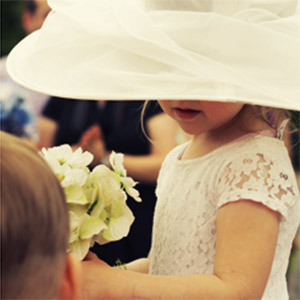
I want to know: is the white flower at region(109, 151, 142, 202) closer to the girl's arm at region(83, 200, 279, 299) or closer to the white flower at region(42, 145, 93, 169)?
the white flower at region(42, 145, 93, 169)

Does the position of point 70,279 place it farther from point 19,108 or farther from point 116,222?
point 19,108

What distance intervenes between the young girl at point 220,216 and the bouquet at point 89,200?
0.09 metres

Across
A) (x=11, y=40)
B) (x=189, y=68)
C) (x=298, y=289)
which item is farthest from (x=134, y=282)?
(x=11, y=40)

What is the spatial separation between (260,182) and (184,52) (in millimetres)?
441

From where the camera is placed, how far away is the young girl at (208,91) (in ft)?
5.98

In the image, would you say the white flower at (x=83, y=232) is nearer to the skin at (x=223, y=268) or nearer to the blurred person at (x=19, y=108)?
the skin at (x=223, y=268)

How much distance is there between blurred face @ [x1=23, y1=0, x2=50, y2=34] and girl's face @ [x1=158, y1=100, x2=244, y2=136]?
7.16 feet

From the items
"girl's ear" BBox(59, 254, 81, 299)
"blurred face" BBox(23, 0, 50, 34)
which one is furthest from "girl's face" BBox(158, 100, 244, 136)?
"blurred face" BBox(23, 0, 50, 34)

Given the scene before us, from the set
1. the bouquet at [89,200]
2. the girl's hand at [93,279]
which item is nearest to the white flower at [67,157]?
the bouquet at [89,200]

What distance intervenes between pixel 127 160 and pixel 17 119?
0.72 metres

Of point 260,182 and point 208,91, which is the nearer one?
point 208,91

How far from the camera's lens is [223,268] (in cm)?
187

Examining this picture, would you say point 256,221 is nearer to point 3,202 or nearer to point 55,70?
point 55,70

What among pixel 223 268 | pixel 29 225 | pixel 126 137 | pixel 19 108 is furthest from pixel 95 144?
pixel 29 225
